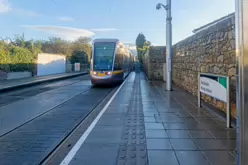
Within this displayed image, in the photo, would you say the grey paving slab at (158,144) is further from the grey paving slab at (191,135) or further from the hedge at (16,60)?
the hedge at (16,60)

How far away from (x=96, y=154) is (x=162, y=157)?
1059 millimetres

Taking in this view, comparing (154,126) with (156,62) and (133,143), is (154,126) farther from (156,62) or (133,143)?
(156,62)

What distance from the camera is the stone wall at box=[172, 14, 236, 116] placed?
233 inches

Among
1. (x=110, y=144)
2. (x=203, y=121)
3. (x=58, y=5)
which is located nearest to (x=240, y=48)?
(x=110, y=144)

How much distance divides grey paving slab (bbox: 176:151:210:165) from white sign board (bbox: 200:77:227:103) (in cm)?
222

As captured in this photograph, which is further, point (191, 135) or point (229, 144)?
point (191, 135)

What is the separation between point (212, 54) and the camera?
24.7 ft

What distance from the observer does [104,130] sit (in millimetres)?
5340

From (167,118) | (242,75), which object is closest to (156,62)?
(167,118)

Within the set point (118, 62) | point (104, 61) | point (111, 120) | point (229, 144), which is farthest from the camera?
point (118, 62)

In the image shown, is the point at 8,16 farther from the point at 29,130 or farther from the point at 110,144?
the point at 110,144

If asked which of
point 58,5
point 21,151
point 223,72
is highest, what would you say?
point 58,5

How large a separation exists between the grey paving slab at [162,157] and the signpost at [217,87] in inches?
84.6

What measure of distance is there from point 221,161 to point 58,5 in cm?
1594
